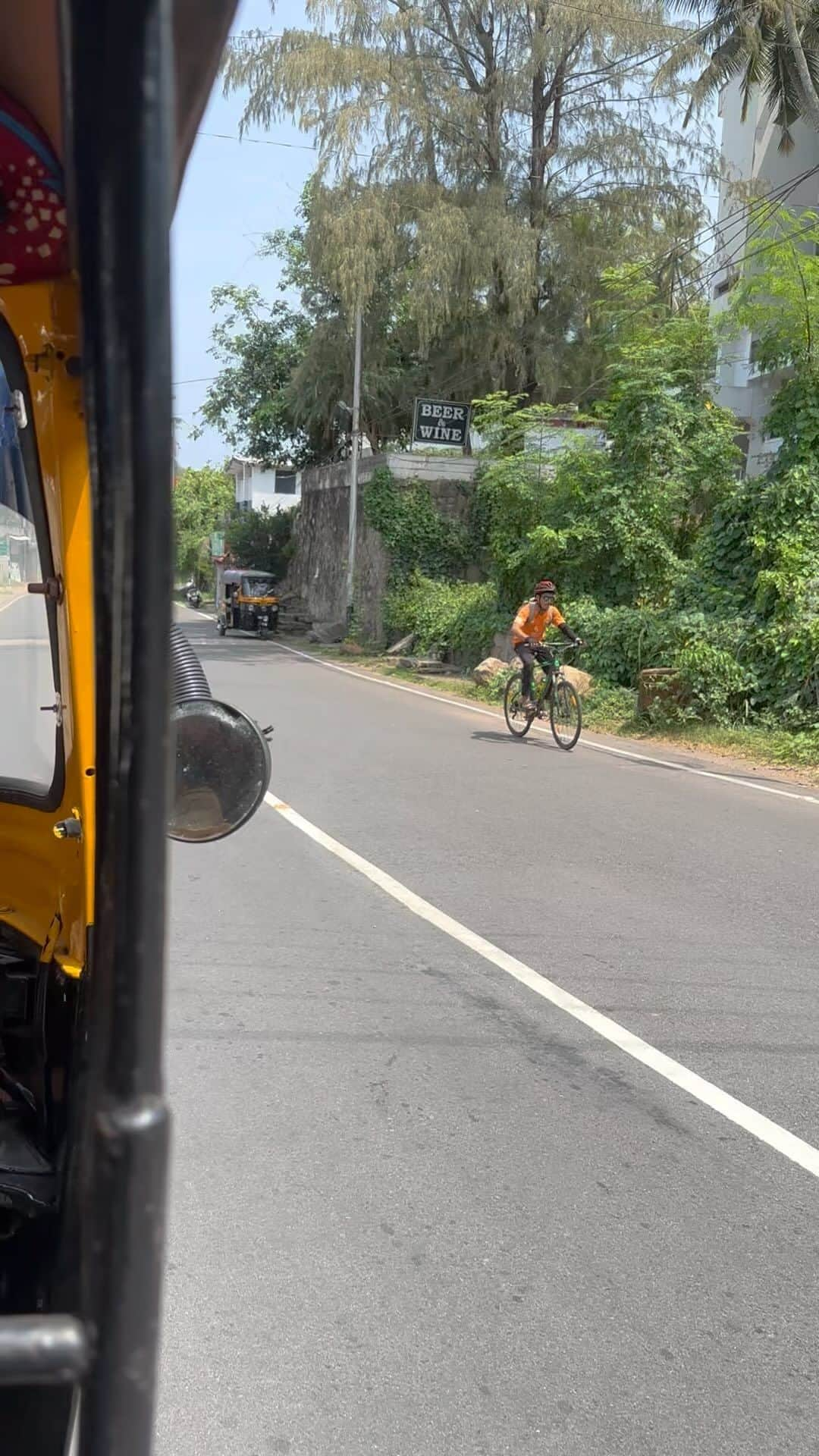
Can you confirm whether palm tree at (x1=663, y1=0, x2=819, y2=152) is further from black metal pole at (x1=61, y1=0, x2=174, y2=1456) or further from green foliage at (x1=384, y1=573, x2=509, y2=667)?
black metal pole at (x1=61, y1=0, x2=174, y2=1456)

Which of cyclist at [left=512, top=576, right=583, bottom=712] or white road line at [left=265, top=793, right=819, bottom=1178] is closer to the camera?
white road line at [left=265, top=793, right=819, bottom=1178]

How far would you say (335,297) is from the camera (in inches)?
1207

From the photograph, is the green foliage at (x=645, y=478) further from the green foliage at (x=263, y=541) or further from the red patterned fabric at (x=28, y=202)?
the green foliage at (x=263, y=541)

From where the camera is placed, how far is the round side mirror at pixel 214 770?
196 centimetres

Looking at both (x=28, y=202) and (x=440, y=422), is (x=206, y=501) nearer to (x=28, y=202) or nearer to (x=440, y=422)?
(x=440, y=422)

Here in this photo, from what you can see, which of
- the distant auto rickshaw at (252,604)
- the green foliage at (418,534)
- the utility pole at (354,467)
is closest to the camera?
the utility pole at (354,467)

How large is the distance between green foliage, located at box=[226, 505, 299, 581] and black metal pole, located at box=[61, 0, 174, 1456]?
42784mm

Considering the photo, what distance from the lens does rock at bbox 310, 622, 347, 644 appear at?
104 ft

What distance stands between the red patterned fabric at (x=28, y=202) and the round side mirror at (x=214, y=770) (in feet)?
2.19

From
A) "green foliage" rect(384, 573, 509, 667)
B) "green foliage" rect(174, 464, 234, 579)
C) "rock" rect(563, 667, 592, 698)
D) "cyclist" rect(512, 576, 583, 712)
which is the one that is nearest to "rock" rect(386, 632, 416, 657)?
"green foliage" rect(384, 573, 509, 667)

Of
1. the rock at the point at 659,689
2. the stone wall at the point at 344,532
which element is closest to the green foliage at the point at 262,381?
the stone wall at the point at 344,532

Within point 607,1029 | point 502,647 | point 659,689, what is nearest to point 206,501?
point 502,647

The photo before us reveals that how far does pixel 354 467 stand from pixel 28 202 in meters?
28.6

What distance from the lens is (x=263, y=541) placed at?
44.9 metres
